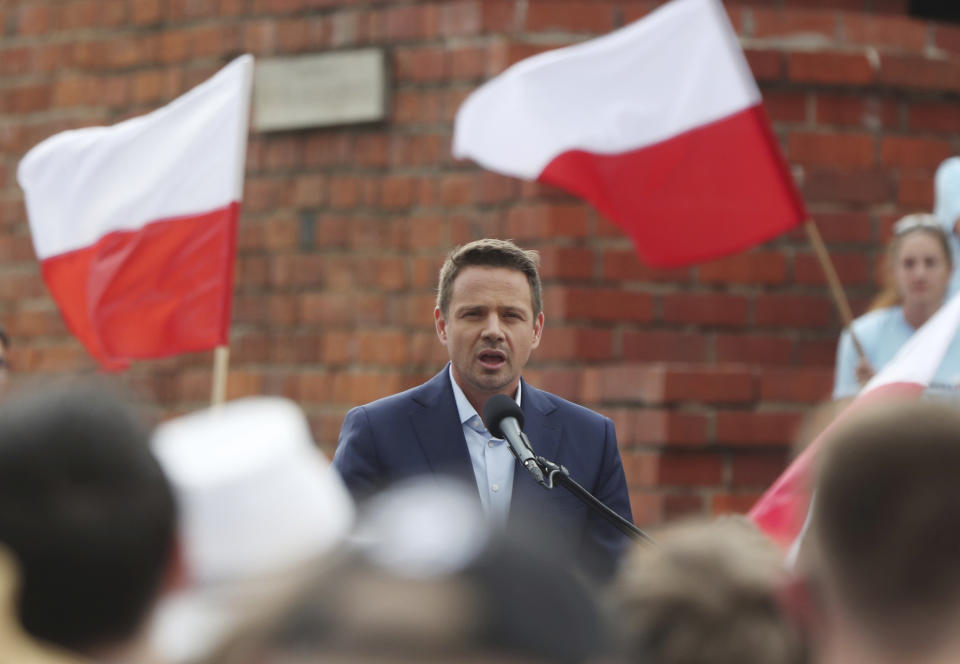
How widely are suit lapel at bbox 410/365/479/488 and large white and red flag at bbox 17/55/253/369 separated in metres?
0.99

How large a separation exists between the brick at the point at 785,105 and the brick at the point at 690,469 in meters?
1.34

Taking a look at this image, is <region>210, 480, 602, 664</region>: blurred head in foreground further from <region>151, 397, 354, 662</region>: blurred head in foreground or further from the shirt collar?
the shirt collar

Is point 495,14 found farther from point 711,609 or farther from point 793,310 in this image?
point 711,609

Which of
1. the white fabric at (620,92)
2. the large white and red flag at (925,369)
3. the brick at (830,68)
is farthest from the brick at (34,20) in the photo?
the large white and red flag at (925,369)

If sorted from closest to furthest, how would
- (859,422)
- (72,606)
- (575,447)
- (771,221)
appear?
(72,606), (859,422), (575,447), (771,221)

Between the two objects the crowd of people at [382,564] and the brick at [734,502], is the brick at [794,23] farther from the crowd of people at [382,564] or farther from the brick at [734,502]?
the crowd of people at [382,564]

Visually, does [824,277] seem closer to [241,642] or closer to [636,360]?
[636,360]

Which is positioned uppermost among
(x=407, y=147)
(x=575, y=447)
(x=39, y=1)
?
(x=39, y=1)

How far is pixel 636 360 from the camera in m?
5.63

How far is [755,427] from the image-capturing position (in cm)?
550

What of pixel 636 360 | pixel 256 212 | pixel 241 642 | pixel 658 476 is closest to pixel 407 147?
pixel 256 212

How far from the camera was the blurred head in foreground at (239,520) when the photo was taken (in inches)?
54.3

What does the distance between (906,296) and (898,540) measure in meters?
3.76

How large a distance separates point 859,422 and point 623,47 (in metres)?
3.24
